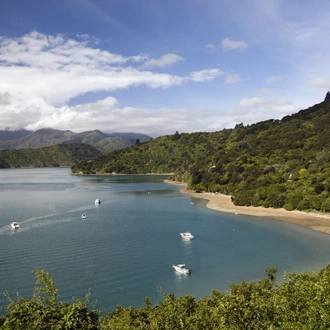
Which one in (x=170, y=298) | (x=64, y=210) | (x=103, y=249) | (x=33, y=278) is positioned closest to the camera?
(x=170, y=298)

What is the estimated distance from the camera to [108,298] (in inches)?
1422

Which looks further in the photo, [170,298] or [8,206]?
[8,206]

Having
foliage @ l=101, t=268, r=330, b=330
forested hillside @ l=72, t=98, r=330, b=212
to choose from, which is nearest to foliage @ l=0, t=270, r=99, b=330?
foliage @ l=101, t=268, r=330, b=330

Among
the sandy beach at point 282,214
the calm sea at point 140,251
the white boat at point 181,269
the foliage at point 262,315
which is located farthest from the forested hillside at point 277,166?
the foliage at point 262,315

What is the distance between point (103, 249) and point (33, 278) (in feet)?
46.0

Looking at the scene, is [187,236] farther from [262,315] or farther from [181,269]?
[262,315]

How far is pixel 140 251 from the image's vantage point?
52.8 m

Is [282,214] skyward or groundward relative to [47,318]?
groundward

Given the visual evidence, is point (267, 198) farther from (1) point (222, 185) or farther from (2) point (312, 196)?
(1) point (222, 185)

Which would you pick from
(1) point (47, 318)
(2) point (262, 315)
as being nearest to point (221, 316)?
(2) point (262, 315)

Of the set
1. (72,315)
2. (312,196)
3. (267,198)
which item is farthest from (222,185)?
(72,315)

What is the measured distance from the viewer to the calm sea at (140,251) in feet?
129

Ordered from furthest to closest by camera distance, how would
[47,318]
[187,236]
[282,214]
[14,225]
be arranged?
[282,214]
[14,225]
[187,236]
[47,318]

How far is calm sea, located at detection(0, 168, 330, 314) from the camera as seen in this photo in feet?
129
